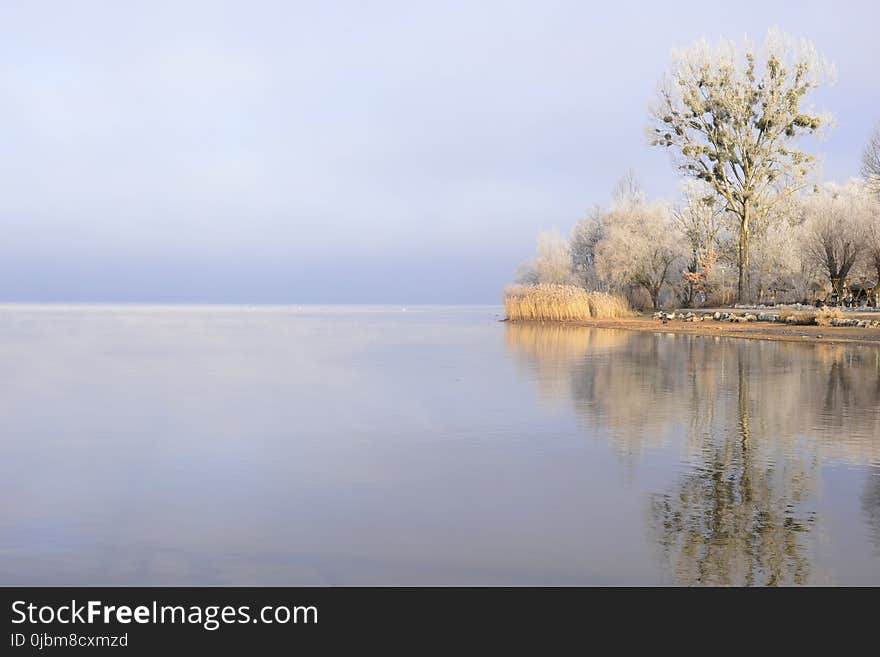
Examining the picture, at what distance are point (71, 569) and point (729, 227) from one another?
180ft

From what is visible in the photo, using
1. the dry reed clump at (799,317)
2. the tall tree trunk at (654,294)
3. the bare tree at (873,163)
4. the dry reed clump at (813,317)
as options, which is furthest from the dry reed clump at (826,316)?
the tall tree trunk at (654,294)

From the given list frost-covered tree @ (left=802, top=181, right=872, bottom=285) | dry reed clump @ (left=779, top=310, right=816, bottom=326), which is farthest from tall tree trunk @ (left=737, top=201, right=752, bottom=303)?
dry reed clump @ (left=779, top=310, right=816, bottom=326)

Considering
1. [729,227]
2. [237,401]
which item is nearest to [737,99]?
[729,227]

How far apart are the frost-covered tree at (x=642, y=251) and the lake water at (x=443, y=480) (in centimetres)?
3459

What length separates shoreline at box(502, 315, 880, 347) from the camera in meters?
26.3

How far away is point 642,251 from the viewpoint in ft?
165

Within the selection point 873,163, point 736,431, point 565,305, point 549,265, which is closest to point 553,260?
point 549,265

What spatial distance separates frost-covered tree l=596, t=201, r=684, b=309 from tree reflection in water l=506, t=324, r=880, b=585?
28.1 meters

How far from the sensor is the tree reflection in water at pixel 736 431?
17.6 ft

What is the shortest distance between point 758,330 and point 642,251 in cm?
1915

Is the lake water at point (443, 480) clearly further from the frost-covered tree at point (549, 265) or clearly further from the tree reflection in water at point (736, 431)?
the frost-covered tree at point (549, 265)

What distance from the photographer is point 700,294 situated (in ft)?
180
